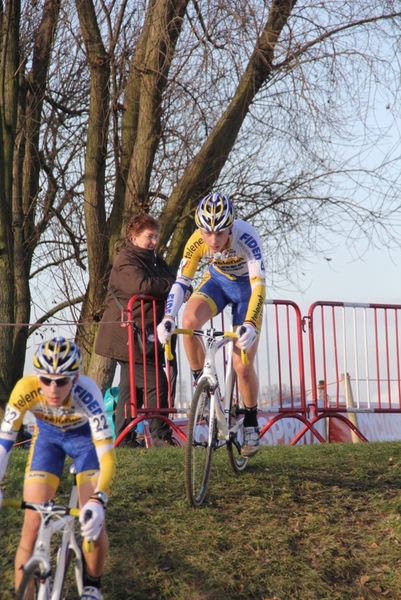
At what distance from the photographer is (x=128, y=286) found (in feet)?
29.9

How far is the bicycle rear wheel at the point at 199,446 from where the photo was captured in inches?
259

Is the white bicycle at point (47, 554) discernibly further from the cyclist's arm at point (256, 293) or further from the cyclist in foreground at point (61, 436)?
the cyclist's arm at point (256, 293)

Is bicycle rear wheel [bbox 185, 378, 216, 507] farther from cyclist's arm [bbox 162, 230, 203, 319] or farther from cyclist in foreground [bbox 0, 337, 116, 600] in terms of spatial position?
cyclist in foreground [bbox 0, 337, 116, 600]

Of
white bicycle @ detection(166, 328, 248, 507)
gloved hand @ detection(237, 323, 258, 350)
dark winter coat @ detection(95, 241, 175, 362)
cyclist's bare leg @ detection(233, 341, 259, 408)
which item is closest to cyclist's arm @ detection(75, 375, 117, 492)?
white bicycle @ detection(166, 328, 248, 507)

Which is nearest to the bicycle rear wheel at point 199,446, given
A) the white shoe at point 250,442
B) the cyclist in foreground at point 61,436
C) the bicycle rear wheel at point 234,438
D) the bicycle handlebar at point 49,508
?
the bicycle rear wheel at point 234,438

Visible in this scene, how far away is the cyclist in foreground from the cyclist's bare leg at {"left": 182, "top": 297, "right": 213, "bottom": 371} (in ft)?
6.61

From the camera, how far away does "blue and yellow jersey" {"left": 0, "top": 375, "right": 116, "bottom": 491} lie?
16.2 ft

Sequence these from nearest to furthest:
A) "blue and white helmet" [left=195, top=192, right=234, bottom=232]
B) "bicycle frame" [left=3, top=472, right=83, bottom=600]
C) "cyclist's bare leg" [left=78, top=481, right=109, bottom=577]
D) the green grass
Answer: "bicycle frame" [left=3, top=472, right=83, bottom=600] < "cyclist's bare leg" [left=78, top=481, right=109, bottom=577] < the green grass < "blue and white helmet" [left=195, top=192, right=234, bottom=232]

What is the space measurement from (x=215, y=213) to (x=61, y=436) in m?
2.45

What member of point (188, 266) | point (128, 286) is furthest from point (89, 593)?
point (128, 286)

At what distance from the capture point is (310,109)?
1179cm

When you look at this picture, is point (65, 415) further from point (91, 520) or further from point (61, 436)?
point (91, 520)

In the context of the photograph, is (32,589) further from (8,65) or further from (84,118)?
(84,118)

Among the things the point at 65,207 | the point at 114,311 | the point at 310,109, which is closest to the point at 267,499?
the point at 114,311
